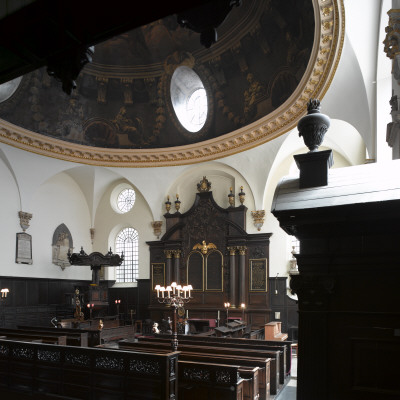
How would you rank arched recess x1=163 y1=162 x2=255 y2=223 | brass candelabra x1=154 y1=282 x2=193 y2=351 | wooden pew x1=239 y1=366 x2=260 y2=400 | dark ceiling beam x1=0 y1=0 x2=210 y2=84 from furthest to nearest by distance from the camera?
arched recess x1=163 y1=162 x2=255 y2=223 < brass candelabra x1=154 y1=282 x2=193 y2=351 < wooden pew x1=239 y1=366 x2=260 y2=400 < dark ceiling beam x1=0 y1=0 x2=210 y2=84

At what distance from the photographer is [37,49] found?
2684mm

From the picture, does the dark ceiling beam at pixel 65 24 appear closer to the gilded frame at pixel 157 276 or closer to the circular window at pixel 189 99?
the circular window at pixel 189 99

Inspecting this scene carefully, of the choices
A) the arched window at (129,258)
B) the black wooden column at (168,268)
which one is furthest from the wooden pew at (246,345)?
the arched window at (129,258)

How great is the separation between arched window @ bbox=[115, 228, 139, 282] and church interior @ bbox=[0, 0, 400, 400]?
0.27ft

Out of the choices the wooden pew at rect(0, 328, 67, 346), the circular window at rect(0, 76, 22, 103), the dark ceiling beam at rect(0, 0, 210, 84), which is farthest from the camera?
Result: the circular window at rect(0, 76, 22, 103)

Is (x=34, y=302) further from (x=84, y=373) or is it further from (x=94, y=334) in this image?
(x=84, y=373)

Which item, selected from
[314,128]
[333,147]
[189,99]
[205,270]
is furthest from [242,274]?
[314,128]

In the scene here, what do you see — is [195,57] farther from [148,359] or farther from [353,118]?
[148,359]

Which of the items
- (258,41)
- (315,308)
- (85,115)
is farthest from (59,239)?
(315,308)

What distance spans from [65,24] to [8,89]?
17.4 m

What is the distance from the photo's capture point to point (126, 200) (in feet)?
74.9

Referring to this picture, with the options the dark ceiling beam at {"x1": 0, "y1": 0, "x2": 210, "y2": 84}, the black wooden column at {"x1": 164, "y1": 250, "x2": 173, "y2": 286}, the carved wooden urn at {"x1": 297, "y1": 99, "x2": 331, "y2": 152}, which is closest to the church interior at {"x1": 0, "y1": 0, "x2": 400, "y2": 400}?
the carved wooden urn at {"x1": 297, "y1": 99, "x2": 331, "y2": 152}

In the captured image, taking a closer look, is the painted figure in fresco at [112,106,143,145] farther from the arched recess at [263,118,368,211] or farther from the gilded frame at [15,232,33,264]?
the arched recess at [263,118,368,211]

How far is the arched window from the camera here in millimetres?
22344
